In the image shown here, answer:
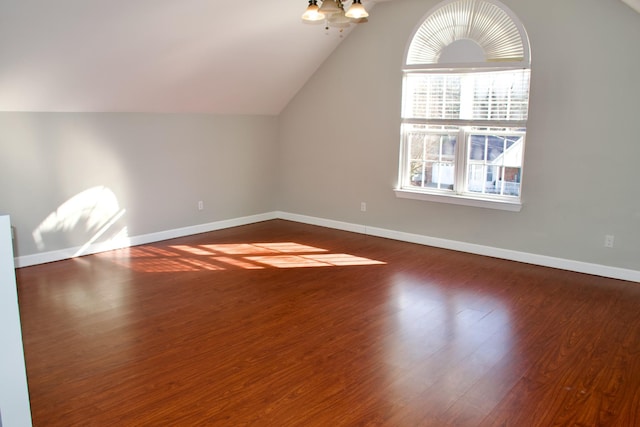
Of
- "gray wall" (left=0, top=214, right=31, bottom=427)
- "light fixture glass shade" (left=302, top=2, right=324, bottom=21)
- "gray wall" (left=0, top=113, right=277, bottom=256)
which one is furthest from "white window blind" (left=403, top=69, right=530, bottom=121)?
"gray wall" (left=0, top=214, right=31, bottom=427)

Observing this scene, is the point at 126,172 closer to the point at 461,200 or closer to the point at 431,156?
the point at 431,156

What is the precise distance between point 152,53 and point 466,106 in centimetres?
325

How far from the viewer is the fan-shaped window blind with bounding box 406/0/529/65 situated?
504cm

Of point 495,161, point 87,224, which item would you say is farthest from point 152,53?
→ point 495,161

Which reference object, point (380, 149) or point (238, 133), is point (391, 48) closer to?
point (380, 149)

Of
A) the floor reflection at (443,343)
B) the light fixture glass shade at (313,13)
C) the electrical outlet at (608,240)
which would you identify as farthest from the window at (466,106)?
the light fixture glass shade at (313,13)

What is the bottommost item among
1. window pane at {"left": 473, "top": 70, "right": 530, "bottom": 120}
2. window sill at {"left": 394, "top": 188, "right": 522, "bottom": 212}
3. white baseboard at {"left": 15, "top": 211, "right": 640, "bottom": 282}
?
white baseboard at {"left": 15, "top": 211, "right": 640, "bottom": 282}

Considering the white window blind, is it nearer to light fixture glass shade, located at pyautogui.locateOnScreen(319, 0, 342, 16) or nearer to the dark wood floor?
the dark wood floor

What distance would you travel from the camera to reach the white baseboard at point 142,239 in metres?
4.97

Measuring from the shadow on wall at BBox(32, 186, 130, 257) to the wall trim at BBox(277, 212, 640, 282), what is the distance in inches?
101

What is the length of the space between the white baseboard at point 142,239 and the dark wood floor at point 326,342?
123mm

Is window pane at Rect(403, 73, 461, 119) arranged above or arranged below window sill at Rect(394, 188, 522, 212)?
above

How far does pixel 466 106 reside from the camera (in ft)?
17.9

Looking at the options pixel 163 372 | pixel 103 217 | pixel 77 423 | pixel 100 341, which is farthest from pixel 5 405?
pixel 103 217
